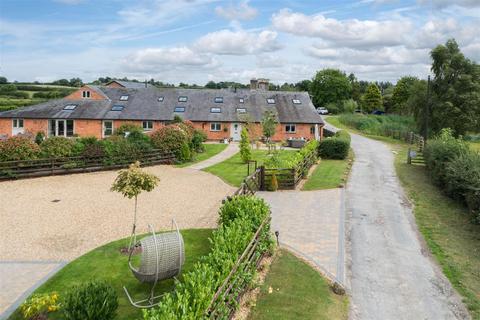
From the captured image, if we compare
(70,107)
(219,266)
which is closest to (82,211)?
(219,266)

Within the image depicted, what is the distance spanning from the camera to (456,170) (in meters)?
20.1

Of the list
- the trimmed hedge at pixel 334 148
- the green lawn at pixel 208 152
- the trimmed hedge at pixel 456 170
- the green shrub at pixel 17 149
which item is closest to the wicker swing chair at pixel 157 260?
the trimmed hedge at pixel 456 170

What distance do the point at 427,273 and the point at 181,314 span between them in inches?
337

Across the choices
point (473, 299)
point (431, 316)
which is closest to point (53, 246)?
point (431, 316)

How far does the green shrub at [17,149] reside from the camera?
23391 mm

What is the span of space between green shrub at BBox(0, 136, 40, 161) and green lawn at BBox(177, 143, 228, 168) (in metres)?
9.54

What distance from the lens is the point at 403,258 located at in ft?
44.1

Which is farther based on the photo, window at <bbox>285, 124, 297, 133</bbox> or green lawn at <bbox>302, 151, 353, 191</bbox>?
window at <bbox>285, 124, 297, 133</bbox>

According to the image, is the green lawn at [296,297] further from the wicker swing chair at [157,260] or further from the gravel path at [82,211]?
the gravel path at [82,211]

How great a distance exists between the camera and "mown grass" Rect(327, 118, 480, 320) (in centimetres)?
1170

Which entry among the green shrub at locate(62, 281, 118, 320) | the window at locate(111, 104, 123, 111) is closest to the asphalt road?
the green shrub at locate(62, 281, 118, 320)

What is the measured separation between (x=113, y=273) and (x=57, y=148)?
52.6 ft

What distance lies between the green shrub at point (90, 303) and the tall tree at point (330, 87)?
98087 mm

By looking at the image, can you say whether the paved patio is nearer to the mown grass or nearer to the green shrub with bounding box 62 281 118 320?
the mown grass
